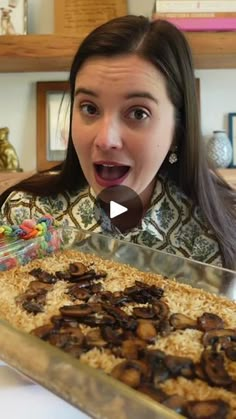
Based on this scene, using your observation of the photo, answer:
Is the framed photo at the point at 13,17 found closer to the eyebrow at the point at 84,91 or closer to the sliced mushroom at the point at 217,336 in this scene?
the eyebrow at the point at 84,91

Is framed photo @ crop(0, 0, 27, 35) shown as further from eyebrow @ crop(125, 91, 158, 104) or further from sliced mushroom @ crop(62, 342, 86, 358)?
sliced mushroom @ crop(62, 342, 86, 358)

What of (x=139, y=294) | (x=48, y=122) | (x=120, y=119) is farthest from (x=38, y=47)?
(x=139, y=294)

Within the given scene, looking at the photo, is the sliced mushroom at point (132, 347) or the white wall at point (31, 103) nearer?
the sliced mushroom at point (132, 347)

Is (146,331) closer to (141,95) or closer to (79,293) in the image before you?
(79,293)

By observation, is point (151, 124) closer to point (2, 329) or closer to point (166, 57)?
point (166, 57)

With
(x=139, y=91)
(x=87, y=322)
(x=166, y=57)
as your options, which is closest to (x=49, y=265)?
(x=87, y=322)

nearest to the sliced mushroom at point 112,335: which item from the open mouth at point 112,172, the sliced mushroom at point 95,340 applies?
the sliced mushroom at point 95,340
